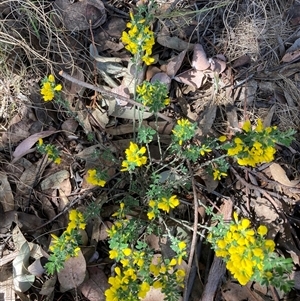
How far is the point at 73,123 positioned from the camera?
6.39ft

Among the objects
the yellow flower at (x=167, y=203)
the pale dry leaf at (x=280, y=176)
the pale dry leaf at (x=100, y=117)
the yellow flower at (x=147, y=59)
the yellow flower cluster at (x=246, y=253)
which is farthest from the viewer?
the pale dry leaf at (x=100, y=117)

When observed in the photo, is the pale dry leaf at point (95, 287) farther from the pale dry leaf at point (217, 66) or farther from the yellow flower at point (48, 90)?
the pale dry leaf at point (217, 66)

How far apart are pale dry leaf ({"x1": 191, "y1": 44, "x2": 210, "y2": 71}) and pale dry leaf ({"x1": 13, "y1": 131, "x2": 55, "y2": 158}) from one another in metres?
0.67

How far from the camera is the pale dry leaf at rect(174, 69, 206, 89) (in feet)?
6.51

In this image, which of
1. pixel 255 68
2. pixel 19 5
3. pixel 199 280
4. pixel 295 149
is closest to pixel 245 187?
pixel 295 149

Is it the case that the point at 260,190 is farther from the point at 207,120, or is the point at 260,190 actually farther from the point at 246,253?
the point at 246,253

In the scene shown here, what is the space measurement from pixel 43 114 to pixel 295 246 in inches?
45.3

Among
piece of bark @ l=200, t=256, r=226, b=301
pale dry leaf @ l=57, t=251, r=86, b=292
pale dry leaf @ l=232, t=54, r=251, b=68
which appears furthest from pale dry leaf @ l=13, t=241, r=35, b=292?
pale dry leaf @ l=232, t=54, r=251, b=68

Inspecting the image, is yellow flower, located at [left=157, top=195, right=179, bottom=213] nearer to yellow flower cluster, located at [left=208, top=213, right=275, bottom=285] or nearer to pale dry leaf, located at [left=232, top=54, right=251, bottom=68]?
yellow flower cluster, located at [left=208, top=213, right=275, bottom=285]

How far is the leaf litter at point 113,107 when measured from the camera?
180cm

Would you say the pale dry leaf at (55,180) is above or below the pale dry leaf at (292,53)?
below

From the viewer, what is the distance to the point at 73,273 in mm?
1752

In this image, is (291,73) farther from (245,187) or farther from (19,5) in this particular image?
(19,5)

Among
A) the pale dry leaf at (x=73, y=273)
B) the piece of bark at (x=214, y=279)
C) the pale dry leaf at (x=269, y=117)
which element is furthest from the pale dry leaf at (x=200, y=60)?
the pale dry leaf at (x=73, y=273)
